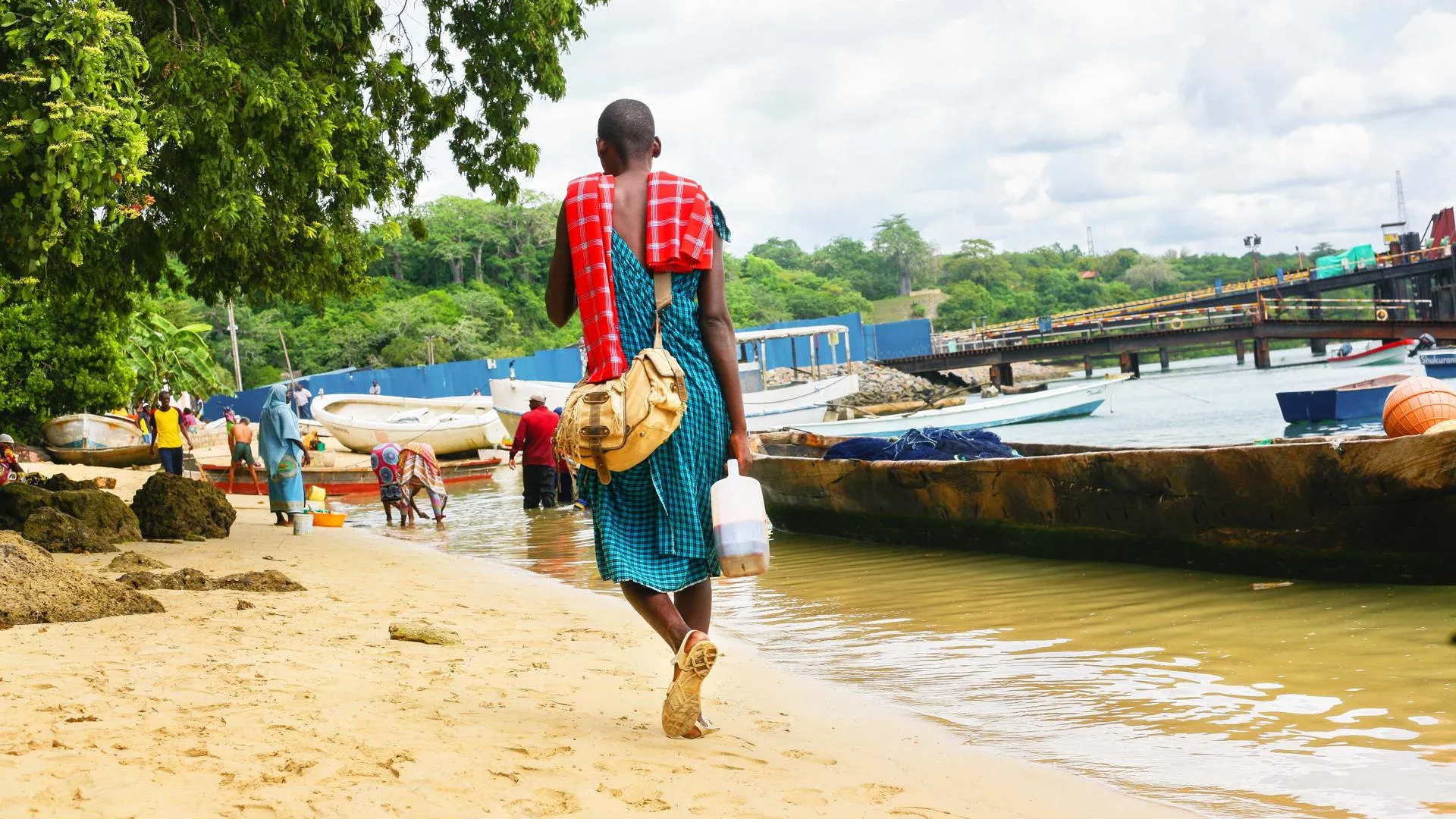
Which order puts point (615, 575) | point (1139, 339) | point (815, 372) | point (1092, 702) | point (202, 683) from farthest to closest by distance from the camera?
point (1139, 339) → point (815, 372) → point (1092, 702) → point (202, 683) → point (615, 575)

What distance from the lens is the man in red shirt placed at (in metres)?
13.1

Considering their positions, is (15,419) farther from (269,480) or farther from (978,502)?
(978,502)

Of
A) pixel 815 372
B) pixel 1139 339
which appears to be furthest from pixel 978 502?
pixel 1139 339

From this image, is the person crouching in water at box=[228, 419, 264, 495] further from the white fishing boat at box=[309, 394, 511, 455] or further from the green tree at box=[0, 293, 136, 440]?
the green tree at box=[0, 293, 136, 440]

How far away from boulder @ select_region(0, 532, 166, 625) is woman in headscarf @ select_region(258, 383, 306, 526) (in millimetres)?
6257

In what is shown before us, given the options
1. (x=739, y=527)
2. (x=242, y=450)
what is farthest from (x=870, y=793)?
(x=242, y=450)

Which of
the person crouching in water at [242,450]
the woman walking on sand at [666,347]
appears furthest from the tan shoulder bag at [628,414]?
the person crouching in water at [242,450]

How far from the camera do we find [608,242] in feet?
10.8

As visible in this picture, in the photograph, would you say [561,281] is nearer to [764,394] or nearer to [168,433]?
[168,433]

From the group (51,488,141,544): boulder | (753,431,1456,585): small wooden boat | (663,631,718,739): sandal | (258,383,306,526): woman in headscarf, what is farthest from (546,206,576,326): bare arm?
(258,383,306,526): woman in headscarf

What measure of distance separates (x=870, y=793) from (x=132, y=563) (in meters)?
5.48

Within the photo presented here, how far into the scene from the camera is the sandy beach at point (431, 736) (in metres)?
2.59

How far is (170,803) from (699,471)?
5.12 ft

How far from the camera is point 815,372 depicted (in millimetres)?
31578
